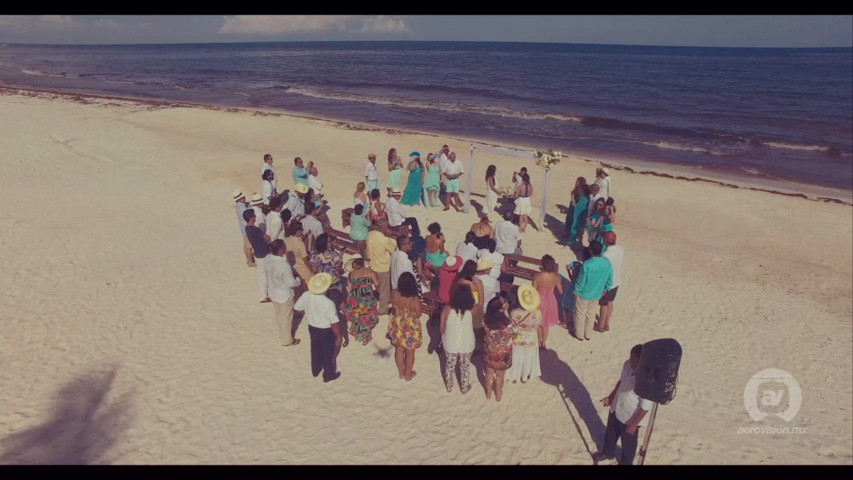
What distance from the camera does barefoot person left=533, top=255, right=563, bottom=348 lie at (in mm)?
6746

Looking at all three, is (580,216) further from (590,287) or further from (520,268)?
(590,287)

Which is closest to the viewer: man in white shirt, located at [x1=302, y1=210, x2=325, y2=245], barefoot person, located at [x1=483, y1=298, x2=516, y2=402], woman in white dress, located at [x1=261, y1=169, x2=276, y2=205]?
barefoot person, located at [x1=483, y1=298, x2=516, y2=402]

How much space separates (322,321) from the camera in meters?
6.05

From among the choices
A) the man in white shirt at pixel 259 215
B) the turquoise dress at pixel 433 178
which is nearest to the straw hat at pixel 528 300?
the man in white shirt at pixel 259 215

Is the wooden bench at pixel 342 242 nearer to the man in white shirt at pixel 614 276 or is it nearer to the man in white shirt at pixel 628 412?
the man in white shirt at pixel 614 276

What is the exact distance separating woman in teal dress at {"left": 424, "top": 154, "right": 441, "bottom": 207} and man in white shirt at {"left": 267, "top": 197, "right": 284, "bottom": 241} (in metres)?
5.07

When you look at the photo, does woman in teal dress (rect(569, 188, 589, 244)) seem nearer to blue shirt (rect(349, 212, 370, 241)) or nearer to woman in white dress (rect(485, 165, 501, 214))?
woman in white dress (rect(485, 165, 501, 214))

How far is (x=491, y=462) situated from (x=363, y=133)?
67.5ft

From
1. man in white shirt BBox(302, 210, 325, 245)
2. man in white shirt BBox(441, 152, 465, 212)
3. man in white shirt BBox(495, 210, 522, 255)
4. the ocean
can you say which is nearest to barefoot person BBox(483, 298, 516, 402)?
man in white shirt BBox(495, 210, 522, 255)

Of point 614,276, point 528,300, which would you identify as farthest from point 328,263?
point 614,276

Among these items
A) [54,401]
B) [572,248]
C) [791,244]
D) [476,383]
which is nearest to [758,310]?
[572,248]

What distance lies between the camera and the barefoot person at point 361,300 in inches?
255

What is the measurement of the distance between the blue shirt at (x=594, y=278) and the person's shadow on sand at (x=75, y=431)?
6.09m

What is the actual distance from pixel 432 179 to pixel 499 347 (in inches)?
309
